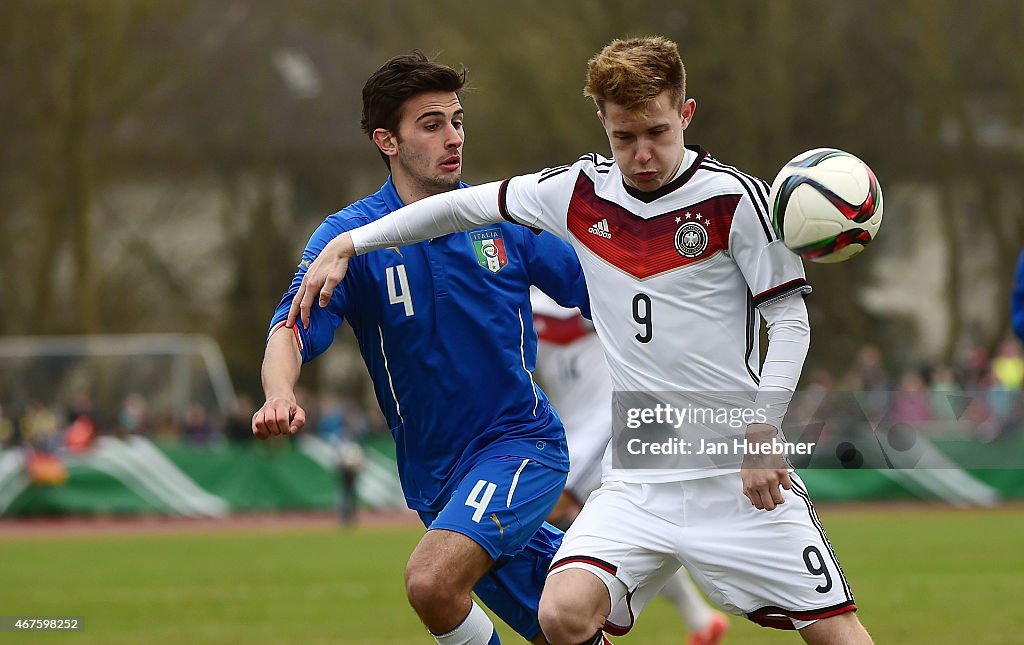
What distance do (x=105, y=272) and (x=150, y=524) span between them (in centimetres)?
1079

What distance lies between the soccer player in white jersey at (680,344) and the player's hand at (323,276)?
18 mm

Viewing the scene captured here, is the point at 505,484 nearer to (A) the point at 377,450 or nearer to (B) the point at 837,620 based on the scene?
(B) the point at 837,620

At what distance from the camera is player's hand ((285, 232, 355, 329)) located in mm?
5199

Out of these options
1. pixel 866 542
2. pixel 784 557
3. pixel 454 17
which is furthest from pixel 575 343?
pixel 454 17

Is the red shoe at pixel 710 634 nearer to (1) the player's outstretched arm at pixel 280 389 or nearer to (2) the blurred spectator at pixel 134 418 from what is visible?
(1) the player's outstretched arm at pixel 280 389

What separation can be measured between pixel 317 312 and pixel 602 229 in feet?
3.86

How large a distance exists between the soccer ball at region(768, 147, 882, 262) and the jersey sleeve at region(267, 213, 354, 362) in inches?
70.1

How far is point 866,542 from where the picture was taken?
55.3 ft

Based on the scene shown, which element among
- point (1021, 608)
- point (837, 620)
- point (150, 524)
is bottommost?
point (150, 524)

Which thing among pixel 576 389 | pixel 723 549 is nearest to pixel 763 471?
pixel 723 549

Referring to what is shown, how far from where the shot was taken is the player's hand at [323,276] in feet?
17.1

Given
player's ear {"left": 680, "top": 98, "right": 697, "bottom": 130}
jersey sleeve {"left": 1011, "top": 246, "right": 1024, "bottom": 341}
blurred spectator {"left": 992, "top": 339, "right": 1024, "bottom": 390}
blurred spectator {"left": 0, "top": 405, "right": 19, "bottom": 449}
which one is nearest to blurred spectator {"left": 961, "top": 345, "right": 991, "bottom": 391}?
blurred spectator {"left": 992, "top": 339, "right": 1024, "bottom": 390}

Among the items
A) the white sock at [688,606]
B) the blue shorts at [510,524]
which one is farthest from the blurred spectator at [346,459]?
the blue shorts at [510,524]

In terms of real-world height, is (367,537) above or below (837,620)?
below
